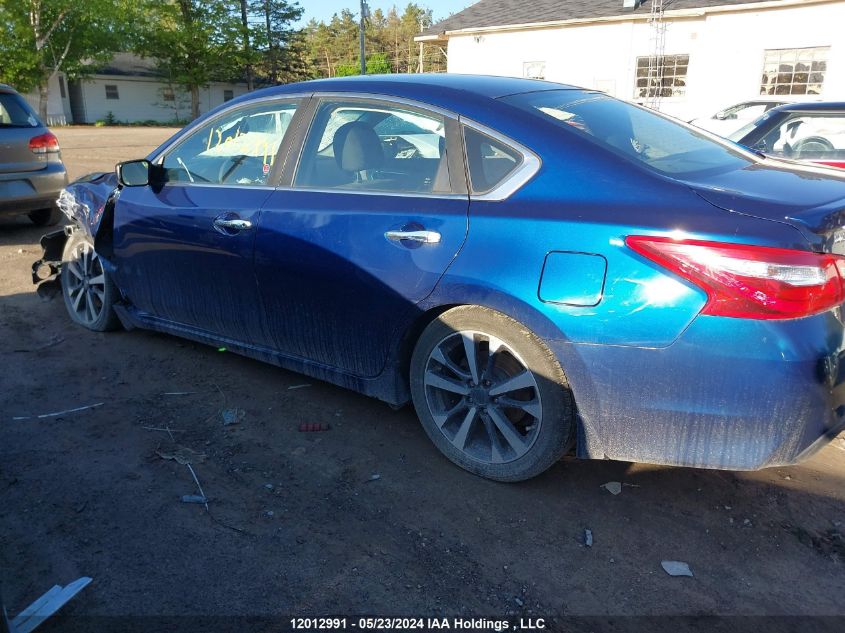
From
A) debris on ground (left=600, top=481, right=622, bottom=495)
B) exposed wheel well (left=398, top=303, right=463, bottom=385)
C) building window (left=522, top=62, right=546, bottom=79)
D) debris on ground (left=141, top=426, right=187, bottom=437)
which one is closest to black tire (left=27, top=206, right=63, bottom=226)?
debris on ground (left=141, top=426, right=187, bottom=437)

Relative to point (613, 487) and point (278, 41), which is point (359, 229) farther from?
point (278, 41)

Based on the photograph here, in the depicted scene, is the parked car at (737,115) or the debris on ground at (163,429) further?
the parked car at (737,115)

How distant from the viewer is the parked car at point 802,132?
6.54 metres

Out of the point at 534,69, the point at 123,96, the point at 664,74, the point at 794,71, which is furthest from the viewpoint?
the point at 123,96

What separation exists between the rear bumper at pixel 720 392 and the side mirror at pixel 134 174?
2833mm

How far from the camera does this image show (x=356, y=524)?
9.45ft

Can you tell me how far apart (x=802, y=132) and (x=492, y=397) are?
5488 mm

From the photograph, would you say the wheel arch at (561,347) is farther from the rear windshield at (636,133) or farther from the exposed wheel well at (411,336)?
the rear windshield at (636,133)

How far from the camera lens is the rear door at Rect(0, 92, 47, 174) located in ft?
24.4

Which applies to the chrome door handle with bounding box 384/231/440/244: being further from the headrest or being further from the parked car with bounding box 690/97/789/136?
the parked car with bounding box 690/97/789/136

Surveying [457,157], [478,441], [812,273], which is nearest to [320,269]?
[457,157]

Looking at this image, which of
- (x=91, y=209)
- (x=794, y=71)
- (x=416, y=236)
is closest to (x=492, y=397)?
(x=416, y=236)

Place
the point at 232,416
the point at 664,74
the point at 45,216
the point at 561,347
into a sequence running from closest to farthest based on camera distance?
the point at 561,347 < the point at 232,416 < the point at 45,216 < the point at 664,74

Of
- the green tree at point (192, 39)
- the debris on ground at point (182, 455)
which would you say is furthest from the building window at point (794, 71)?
the green tree at point (192, 39)
